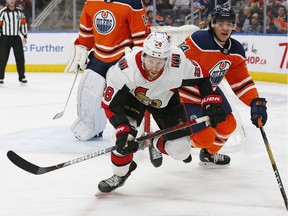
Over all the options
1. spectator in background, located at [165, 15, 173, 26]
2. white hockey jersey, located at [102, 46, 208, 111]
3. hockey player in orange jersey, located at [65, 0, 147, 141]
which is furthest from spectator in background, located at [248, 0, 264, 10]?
white hockey jersey, located at [102, 46, 208, 111]

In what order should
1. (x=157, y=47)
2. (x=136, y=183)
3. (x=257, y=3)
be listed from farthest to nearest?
(x=257, y=3), (x=136, y=183), (x=157, y=47)

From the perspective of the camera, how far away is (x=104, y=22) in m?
4.04

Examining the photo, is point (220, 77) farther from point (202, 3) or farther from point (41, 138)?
point (202, 3)

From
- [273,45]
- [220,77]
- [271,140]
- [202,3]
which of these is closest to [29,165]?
[220,77]

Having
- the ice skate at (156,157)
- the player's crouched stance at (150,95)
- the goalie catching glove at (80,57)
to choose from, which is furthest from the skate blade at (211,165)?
the goalie catching glove at (80,57)

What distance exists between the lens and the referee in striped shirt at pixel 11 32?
7379 mm

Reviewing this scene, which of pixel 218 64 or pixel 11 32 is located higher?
pixel 218 64

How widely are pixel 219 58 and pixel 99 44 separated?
A: 106 cm

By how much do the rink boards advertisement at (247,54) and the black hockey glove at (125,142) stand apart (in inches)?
195

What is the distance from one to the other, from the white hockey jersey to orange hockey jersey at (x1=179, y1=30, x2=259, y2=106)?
0.30 meters

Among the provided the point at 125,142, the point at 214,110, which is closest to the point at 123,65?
the point at 125,142

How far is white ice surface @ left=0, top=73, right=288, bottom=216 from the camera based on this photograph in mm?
2826

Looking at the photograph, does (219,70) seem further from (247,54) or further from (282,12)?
(282,12)

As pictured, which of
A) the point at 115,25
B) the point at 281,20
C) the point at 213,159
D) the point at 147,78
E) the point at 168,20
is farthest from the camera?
the point at 168,20
